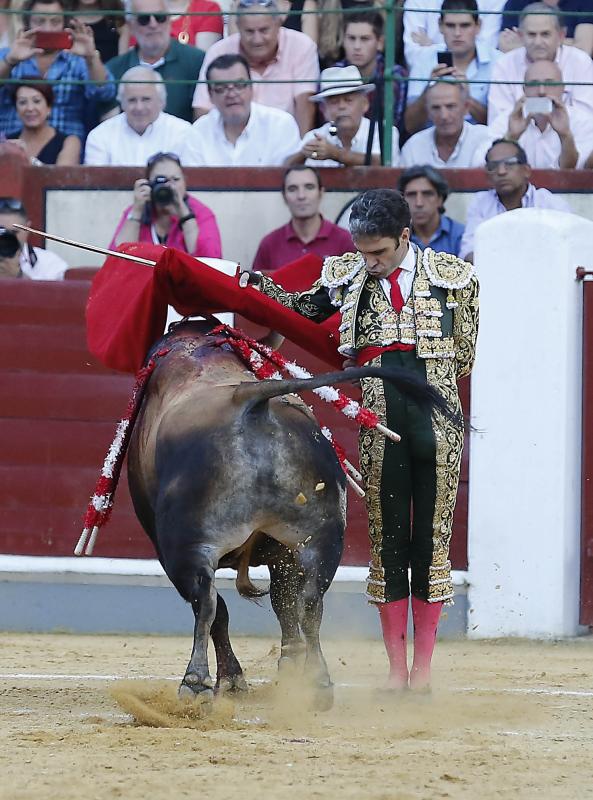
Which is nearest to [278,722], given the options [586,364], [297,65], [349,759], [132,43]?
[349,759]

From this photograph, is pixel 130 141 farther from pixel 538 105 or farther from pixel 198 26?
pixel 538 105

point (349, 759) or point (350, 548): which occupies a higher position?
point (350, 548)

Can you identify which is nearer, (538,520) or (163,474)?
(163,474)

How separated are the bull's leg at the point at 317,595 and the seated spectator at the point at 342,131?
3.76m

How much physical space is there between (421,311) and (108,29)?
487 centimetres

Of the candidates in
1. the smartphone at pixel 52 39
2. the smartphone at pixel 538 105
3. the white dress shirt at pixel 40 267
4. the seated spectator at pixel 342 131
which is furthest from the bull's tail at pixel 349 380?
the smartphone at pixel 52 39

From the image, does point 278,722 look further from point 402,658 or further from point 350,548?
point 350,548

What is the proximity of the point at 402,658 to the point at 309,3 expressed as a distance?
4.71 meters

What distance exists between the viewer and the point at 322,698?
156 inches

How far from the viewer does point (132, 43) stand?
27.6 ft

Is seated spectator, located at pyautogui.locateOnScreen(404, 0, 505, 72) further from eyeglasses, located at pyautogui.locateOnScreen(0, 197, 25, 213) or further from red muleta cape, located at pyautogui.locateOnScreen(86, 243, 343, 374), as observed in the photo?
red muleta cape, located at pyautogui.locateOnScreen(86, 243, 343, 374)

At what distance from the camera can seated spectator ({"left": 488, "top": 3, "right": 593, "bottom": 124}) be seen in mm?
7434

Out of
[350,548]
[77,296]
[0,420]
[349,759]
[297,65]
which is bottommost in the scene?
[349,759]

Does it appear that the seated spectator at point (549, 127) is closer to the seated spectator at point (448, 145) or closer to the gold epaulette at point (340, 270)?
the seated spectator at point (448, 145)
